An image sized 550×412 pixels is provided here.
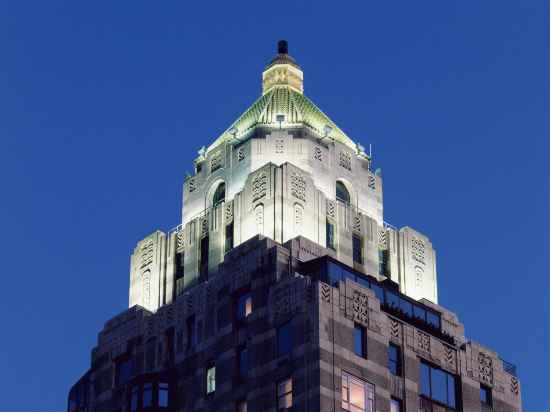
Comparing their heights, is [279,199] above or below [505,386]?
above

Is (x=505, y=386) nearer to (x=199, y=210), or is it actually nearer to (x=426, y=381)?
(x=426, y=381)

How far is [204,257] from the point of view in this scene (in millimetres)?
140000

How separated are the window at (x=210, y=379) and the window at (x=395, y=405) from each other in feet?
41.3

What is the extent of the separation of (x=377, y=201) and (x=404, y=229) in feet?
11.2

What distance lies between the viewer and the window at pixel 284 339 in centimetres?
12412

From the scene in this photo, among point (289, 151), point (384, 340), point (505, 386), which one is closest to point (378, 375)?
point (384, 340)

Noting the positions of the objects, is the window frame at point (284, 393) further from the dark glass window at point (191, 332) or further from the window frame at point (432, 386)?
the dark glass window at point (191, 332)

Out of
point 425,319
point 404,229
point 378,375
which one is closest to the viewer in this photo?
point 378,375

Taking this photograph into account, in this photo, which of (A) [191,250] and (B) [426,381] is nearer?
(B) [426,381]

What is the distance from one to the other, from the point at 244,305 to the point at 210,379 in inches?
224

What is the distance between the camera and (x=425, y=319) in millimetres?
134250

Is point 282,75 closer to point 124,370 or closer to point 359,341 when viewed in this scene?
point 124,370

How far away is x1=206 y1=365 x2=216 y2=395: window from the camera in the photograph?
425 feet

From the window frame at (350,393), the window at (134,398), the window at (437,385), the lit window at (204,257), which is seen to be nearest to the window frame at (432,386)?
the window at (437,385)
